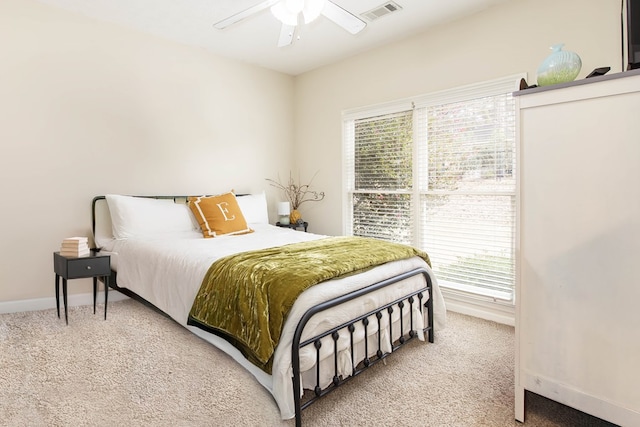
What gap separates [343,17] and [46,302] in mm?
3464

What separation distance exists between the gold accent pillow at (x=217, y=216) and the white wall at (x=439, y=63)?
1405mm

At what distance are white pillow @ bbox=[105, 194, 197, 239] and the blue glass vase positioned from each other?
3.09 metres

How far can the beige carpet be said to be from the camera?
1689 mm

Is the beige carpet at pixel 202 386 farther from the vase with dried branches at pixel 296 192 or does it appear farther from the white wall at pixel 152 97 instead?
the vase with dried branches at pixel 296 192

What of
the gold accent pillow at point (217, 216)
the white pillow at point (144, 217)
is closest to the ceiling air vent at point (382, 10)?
the gold accent pillow at point (217, 216)

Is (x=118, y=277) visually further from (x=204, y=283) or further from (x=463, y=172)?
(x=463, y=172)

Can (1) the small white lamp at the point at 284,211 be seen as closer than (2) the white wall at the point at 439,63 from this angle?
No

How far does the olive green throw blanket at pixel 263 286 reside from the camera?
5.52 ft

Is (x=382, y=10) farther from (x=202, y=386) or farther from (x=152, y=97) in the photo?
(x=202, y=386)

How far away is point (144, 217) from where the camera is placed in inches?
127

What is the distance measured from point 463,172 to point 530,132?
1647mm

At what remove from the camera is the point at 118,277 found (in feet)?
9.59

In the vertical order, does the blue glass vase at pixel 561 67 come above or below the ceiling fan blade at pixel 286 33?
below

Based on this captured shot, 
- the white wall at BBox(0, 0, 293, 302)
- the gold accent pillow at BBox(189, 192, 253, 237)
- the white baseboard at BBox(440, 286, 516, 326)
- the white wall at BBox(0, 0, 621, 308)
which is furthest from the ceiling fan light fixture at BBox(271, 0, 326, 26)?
the white baseboard at BBox(440, 286, 516, 326)
